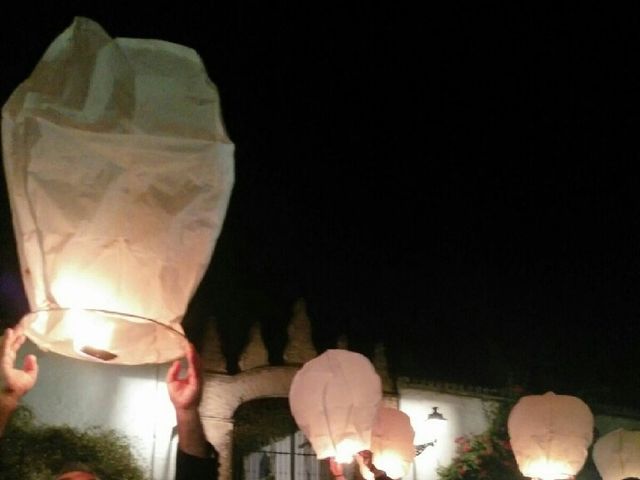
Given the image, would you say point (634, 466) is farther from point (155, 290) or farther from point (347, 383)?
point (155, 290)

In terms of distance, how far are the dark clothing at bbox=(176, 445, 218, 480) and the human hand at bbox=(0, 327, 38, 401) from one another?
0.57m

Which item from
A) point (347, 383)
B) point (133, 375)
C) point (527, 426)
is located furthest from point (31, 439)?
point (527, 426)

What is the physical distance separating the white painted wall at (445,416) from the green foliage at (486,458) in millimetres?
121

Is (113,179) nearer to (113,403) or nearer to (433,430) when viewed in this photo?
(113,403)

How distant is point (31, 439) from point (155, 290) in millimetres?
8375

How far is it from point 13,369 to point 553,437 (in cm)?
544

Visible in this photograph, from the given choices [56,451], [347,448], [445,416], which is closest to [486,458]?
[445,416]

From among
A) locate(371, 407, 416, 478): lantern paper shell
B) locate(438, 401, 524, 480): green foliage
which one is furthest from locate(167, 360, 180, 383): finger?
locate(438, 401, 524, 480): green foliage

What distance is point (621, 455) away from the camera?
9578 millimetres

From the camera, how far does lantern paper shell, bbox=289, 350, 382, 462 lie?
6043 mm

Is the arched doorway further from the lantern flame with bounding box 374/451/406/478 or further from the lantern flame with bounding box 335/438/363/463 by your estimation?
the lantern flame with bounding box 335/438/363/463

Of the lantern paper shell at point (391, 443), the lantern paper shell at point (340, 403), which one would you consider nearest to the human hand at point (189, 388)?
the lantern paper shell at point (340, 403)

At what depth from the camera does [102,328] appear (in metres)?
2.24

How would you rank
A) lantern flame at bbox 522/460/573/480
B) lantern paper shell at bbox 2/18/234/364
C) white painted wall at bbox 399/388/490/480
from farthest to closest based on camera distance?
white painted wall at bbox 399/388/490/480, lantern flame at bbox 522/460/573/480, lantern paper shell at bbox 2/18/234/364
